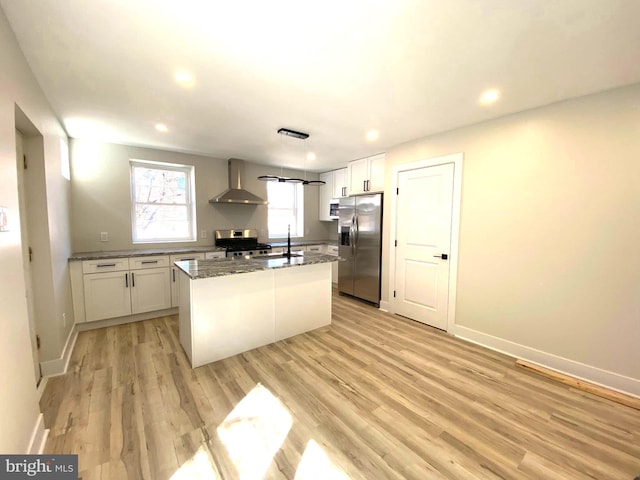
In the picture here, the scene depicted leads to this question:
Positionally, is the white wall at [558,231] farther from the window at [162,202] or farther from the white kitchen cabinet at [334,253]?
the window at [162,202]

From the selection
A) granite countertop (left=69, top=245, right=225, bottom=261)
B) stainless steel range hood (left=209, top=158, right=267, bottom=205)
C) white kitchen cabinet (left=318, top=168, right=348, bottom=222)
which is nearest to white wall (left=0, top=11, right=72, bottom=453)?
granite countertop (left=69, top=245, right=225, bottom=261)

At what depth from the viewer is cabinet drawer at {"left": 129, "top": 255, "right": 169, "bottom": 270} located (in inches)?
134

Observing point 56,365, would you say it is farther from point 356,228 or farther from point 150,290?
point 356,228

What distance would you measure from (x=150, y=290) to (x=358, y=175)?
145 inches

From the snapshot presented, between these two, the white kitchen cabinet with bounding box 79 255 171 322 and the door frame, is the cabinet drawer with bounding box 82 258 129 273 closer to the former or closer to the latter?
the white kitchen cabinet with bounding box 79 255 171 322

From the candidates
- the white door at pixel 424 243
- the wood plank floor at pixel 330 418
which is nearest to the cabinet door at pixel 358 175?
the white door at pixel 424 243

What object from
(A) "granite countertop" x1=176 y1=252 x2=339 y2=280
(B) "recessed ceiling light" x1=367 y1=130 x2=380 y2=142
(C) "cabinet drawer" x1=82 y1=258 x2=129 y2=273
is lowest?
(C) "cabinet drawer" x1=82 y1=258 x2=129 y2=273

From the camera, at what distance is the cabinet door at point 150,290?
3438mm

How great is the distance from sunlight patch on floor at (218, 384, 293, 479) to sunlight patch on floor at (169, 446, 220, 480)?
116mm

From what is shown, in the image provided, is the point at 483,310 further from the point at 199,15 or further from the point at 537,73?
the point at 199,15

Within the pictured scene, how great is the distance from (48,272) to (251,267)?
5.57ft

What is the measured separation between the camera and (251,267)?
261 centimetres

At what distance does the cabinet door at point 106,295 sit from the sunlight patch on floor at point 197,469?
2672mm

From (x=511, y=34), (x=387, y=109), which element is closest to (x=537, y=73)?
(x=511, y=34)
